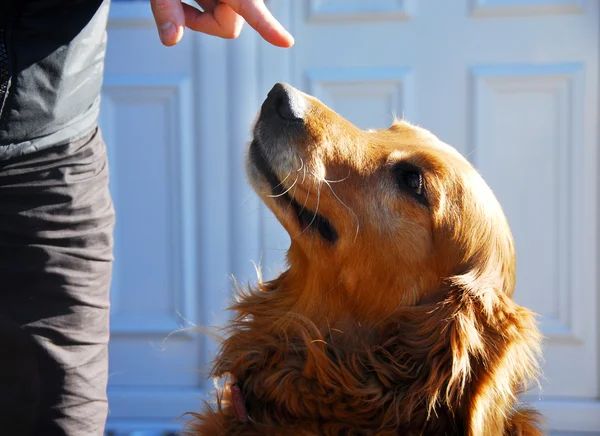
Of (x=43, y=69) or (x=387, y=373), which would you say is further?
(x=387, y=373)

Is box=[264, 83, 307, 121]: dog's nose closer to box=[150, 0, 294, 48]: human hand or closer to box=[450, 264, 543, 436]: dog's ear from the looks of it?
box=[150, 0, 294, 48]: human hand

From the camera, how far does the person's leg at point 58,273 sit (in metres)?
1.86

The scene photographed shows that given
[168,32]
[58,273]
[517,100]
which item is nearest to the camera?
[168,32]

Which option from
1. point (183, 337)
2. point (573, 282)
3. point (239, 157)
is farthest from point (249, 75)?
point (573, 282)

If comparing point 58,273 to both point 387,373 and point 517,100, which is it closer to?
point 387,373

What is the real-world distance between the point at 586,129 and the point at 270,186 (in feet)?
7.10

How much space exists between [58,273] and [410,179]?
1055 millimetres

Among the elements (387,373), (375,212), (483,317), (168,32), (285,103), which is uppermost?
(168,32)

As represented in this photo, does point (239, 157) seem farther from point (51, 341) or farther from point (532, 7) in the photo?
point (51, 341)

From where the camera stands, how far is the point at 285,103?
2.00 m

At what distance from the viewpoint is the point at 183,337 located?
376 centimetres

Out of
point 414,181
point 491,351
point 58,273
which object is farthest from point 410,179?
point 58,273

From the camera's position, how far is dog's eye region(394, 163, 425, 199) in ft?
6.71

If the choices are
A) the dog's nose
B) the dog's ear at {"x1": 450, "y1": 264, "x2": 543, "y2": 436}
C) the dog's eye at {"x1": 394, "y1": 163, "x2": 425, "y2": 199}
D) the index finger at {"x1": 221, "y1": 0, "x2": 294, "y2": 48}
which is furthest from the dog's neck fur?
the index finger at {"x1": 221, "y1": 0, "x2": 294, "y2": 48}
